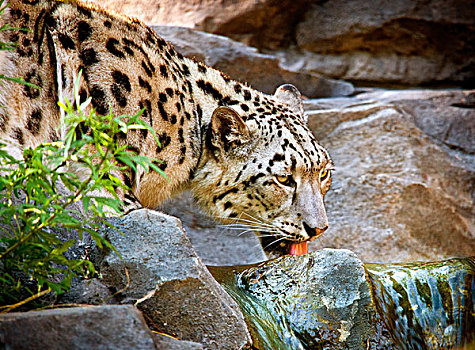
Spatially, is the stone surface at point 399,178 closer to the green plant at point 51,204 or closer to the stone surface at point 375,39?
the stone surface at point 375,39

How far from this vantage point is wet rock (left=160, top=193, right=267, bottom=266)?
20.1ft

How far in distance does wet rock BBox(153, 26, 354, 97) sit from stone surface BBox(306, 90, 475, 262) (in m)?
0.69

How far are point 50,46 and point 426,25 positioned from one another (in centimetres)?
735

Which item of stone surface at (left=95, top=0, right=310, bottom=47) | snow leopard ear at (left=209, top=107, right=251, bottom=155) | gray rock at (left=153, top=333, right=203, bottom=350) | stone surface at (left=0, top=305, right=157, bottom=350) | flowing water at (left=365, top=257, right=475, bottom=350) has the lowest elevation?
flowing water at (left=365, top=257, right=475, bottom=350)

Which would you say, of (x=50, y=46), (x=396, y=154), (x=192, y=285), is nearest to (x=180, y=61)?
(x=50, y=46)

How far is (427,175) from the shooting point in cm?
652

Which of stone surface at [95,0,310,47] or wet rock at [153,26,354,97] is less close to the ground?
stone surface at [95,0,310,47]

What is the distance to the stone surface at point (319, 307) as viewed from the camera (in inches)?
133

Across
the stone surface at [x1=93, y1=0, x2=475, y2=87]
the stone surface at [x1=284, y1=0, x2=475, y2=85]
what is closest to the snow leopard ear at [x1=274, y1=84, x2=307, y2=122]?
the stone surface at [x1=93, y1=0, x2=475, y2=87]

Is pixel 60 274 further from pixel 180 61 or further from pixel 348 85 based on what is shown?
pixel 348 85

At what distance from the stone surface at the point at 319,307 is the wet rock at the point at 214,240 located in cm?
246

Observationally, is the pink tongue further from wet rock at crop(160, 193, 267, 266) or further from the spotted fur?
wet rock at crop(160, 193, 267, 266)

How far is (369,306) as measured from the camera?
3422mm

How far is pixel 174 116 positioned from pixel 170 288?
1.58 meters
